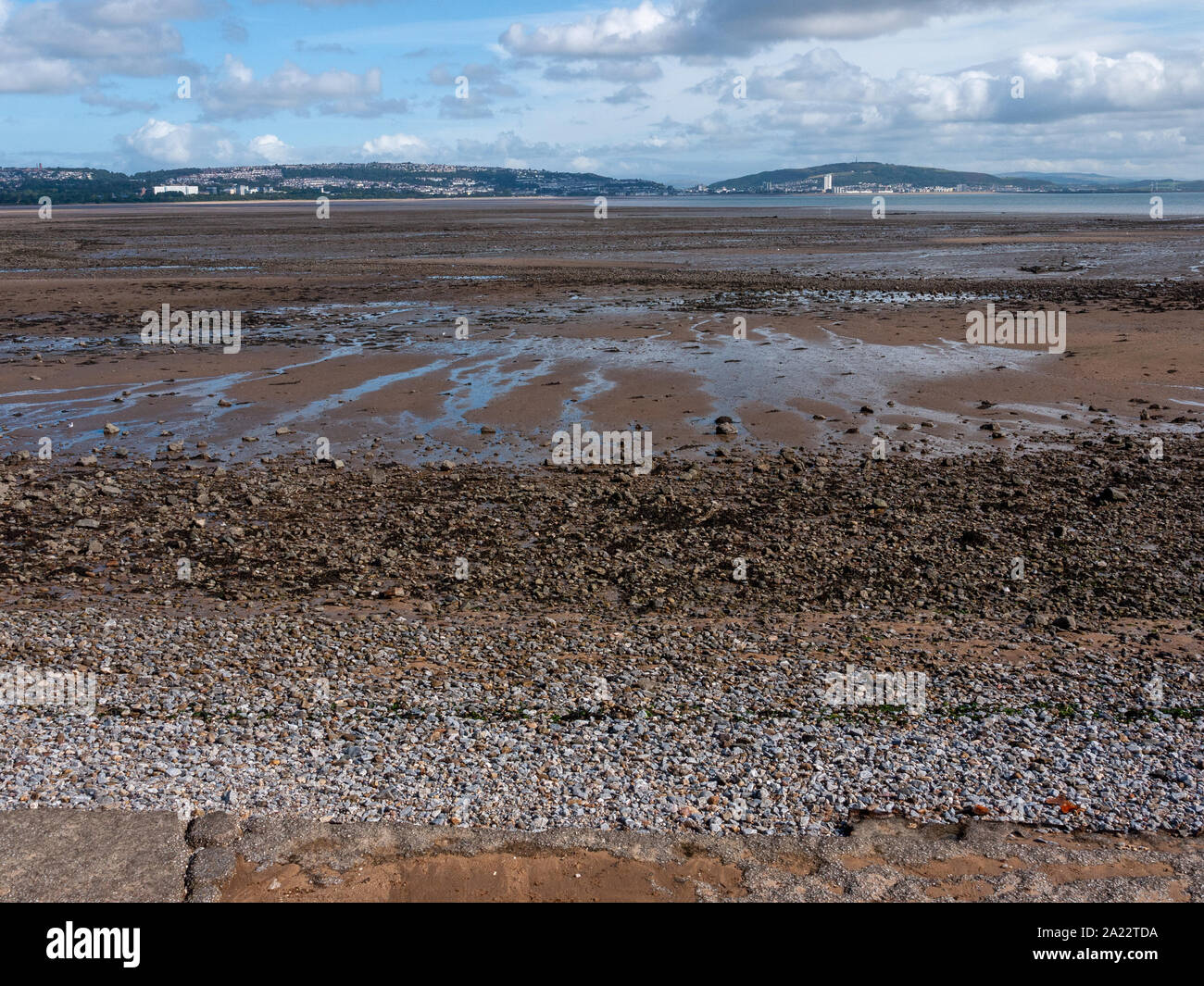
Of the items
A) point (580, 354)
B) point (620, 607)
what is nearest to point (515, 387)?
point (580, 354)

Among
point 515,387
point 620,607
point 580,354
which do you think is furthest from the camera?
point 580,354

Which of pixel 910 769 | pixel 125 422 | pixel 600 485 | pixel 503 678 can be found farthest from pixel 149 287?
pixel 910 769

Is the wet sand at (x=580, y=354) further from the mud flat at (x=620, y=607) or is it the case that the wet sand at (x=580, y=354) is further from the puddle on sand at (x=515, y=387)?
the mud flat at (x=620, y=607)

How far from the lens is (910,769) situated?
7562 millimetres

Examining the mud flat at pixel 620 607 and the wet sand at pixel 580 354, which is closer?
the mud flat at pixel 620 607

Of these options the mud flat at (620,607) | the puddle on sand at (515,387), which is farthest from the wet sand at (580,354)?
the mud flat at (620,607)

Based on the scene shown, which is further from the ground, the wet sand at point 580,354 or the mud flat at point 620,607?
the wet sand at point 580,354

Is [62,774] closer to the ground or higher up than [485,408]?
closer to the ground

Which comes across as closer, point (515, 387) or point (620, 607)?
point (620, 607)

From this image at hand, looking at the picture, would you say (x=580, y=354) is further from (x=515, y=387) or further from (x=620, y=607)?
(x=620, y=607)

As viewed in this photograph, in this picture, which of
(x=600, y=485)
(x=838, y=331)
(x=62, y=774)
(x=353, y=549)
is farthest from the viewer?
(x=838, y=331)
